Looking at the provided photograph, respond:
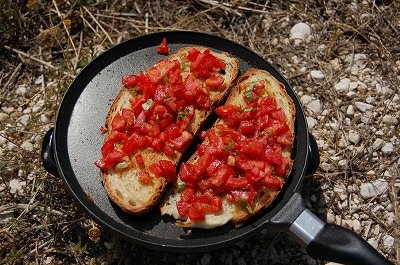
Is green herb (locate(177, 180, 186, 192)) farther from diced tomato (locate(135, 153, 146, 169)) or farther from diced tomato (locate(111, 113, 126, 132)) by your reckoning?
diced tomato (locate(111, 113, 126, 132))

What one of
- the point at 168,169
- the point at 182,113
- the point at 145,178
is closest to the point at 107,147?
the point at 145,178

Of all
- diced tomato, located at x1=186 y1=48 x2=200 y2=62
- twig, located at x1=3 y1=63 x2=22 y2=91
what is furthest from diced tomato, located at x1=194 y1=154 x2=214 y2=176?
twig, located at x1=3 y1=63 x2=22 y2=91

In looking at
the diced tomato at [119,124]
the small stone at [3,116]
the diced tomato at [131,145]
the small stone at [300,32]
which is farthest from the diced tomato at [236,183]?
the small stone at [3,116]

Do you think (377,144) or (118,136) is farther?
(377,144)

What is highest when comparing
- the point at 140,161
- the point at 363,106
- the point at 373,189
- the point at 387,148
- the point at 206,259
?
the point at 140,161

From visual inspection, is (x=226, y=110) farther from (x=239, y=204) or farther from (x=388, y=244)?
(x=388, y=244)

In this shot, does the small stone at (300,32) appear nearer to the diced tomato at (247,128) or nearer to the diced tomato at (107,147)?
the diced tomato at (247,128)
